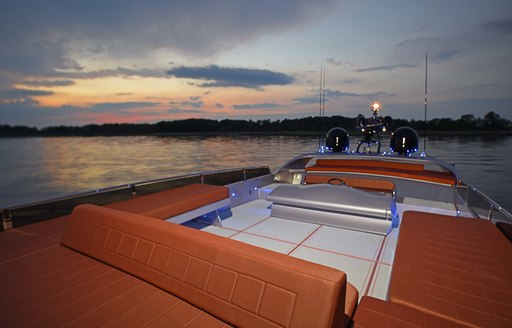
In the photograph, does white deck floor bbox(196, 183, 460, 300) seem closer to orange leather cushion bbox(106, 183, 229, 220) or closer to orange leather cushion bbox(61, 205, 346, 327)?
orange leather cushion bbox(106, 183, 229, 220)

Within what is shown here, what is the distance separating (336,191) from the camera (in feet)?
11.2

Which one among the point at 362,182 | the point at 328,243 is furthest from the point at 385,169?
the point at 328,243

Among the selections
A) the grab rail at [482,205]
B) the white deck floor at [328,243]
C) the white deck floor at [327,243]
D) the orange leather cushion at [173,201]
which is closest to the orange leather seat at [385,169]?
the grab rail at [482,205]

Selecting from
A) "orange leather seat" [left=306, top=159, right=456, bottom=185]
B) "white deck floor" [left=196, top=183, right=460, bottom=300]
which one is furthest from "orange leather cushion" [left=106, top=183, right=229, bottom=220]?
"orange leather seat" [left=306, top=159, right=456, bottom=185]

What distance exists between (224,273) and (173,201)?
195 centimetres

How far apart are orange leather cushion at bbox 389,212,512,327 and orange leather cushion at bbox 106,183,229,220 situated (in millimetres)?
2188

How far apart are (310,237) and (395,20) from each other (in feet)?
29.0

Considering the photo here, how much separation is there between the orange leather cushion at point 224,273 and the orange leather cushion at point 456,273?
0.64 metres

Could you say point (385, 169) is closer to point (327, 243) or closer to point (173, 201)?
point (327, 243)

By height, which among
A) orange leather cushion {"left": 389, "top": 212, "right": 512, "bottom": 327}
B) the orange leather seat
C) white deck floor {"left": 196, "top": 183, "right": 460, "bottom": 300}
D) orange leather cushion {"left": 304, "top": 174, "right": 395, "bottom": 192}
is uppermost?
the orange leather seat

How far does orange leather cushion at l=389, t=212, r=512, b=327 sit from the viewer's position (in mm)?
1333

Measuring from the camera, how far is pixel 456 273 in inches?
64.4

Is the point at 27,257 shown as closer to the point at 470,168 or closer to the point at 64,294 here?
the point at 64,294

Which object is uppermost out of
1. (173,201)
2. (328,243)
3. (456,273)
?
(173,201)
